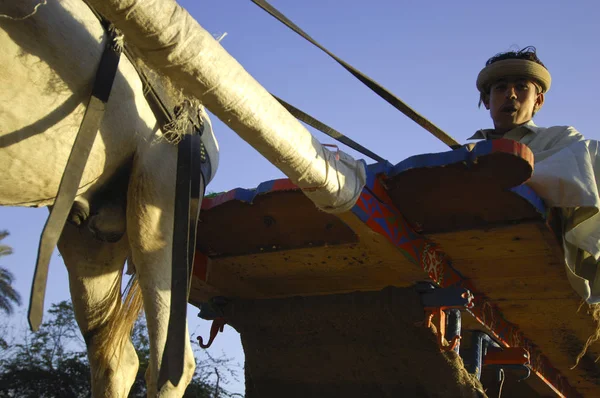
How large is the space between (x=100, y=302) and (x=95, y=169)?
88 cm

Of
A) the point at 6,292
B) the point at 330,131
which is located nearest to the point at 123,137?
the point at 330,131

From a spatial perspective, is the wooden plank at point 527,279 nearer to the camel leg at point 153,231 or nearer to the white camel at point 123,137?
the white camel at point 123,137

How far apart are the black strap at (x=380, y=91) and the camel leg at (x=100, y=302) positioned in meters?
1.10

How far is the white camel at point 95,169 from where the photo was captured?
2.17 m

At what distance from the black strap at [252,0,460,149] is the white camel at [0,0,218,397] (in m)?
0.54

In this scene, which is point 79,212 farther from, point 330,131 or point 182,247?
point 330,131

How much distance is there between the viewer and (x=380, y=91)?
133 inches

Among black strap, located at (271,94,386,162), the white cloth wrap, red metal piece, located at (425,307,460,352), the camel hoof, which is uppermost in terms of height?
black strap, located at (271,94,386,162)

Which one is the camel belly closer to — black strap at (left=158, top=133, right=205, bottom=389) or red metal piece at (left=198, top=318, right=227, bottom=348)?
black strap at (left=158, top=133, right=205, bottom=389)

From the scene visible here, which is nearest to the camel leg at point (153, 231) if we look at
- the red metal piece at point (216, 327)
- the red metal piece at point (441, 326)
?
the red metal piece at point (441, 326)

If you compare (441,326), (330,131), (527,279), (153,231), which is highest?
(330,131)

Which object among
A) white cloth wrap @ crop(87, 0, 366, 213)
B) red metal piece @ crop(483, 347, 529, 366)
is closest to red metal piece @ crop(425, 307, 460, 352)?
red metal piece @ crop(483, 347, 529, 366)

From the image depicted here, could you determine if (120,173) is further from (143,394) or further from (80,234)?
(143,394)

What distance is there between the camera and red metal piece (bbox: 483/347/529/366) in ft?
13.6
